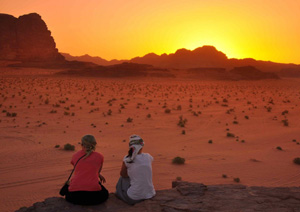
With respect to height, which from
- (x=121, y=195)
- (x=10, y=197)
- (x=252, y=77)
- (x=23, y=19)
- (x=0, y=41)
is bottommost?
(x=10, y=197)

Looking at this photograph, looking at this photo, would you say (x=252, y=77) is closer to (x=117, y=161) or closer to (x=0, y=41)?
(x=117, y=161)

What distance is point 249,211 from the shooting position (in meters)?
4.49

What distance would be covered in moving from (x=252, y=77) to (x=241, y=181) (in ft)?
248

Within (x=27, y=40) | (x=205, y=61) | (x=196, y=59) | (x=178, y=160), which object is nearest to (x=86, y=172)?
(x=178, y=160)

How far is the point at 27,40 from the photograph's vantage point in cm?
10381

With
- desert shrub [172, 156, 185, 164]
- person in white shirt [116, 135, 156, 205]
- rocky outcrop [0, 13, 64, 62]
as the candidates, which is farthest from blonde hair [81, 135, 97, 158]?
rocky outcrop [0, 13, 64, 62]

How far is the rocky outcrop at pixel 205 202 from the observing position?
4652 mm

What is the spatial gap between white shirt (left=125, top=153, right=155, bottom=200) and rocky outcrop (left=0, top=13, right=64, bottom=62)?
9959cm

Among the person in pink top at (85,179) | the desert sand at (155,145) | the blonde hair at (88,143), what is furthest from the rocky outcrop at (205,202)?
the desert sand at (155,145)

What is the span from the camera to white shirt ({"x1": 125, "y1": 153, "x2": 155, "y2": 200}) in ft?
16.4

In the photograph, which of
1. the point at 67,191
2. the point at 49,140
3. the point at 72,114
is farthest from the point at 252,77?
the point at 67,191

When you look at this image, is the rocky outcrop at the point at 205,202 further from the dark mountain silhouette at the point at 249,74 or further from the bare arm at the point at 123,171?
the dark mountain silhouette at the point at 249,74

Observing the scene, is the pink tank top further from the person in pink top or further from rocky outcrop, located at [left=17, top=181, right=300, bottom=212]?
rocky outcrop, located at [left=17, top=181, right=300, bottom=212]

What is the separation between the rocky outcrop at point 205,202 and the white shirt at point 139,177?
0.55ft
